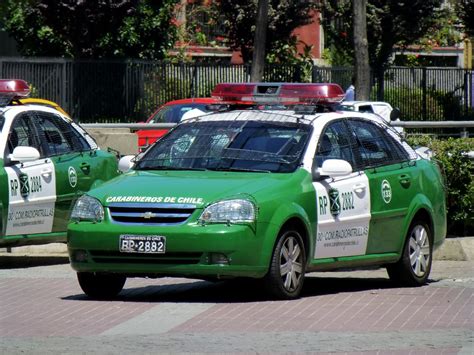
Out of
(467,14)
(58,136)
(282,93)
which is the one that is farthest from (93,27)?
(282,93)

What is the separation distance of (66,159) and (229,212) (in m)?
4.44

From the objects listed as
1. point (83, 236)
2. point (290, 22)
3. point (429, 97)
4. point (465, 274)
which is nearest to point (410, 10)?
point (290, 22)

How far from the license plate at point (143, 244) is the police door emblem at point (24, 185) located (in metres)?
3.49

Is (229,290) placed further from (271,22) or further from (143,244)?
(271,22)

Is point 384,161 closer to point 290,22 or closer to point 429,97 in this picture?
point 429,97

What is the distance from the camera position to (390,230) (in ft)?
39.7

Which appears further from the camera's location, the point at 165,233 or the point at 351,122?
the point at 351,122

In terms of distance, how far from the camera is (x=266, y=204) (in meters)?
10.5

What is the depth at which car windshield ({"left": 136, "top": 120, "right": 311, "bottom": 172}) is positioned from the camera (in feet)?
37.1

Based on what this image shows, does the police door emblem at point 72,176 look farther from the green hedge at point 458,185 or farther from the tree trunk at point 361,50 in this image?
the tree trunk at point 361,50

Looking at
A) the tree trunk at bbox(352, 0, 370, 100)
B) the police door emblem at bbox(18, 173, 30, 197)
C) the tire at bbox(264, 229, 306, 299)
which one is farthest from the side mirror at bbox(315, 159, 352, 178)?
the tree trunk at bbox(352, 0, 370, 100)

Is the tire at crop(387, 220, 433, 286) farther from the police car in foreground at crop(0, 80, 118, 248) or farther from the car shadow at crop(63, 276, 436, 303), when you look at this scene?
the police car in foreground at crop(0, 80, 118, 248)

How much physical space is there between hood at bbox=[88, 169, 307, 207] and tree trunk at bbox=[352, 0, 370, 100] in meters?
23.8

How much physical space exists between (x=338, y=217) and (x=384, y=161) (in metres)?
1.08
